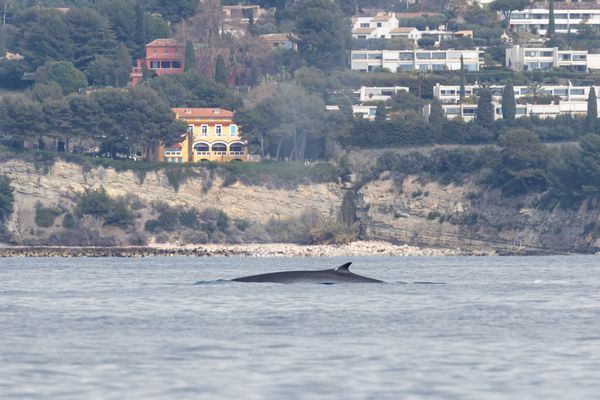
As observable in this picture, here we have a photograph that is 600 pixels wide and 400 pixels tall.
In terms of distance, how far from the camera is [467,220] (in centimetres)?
18100

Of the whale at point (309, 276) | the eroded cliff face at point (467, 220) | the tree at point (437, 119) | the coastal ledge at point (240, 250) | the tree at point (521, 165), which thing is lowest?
the coastal ledge at point (240, 250)

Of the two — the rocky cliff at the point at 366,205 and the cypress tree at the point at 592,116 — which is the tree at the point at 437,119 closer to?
the rocky cliff at the point at 366,205

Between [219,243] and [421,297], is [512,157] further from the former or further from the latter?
[421,297]

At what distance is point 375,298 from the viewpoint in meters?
66.8

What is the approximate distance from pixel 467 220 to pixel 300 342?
433 feet

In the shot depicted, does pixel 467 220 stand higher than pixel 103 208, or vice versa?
pixel 103 208

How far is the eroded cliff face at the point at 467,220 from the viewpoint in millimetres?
174000

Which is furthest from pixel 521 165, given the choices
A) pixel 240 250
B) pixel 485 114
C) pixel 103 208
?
pixel 103 208

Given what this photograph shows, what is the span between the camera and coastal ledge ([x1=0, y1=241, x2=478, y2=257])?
164750mm

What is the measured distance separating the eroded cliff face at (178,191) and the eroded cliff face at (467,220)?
6.10 m

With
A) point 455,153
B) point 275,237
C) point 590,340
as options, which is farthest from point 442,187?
point 590,340

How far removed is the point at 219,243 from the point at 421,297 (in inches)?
4569

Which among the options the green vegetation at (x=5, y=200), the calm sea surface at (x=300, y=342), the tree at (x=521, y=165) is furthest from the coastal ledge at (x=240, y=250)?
the calm sea surface at (x=300, y=342)

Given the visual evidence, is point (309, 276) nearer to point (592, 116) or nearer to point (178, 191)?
point (178, 191)
